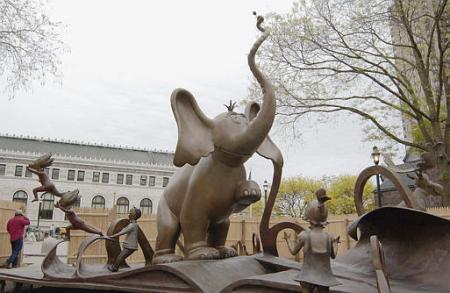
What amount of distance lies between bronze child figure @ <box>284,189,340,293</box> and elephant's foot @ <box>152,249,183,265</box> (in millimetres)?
997

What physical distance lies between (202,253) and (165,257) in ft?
0.80

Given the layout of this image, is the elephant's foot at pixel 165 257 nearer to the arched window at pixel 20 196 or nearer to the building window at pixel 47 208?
the building window at pixel 47 208

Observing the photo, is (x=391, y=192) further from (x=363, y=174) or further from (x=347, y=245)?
(x=363, y=174)

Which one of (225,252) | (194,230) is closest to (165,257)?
(194,230)

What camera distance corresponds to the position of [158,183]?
1778 inches

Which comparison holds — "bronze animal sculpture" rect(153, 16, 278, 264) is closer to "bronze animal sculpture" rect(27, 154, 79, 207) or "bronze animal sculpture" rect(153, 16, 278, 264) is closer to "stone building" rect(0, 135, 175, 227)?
"bronze animal sculpture" rect(27, 154, 79, 207)

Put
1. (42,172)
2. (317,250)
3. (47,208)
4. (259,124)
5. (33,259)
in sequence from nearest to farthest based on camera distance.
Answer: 1. (317,250)
2. (259,124)
3. (42,172)
4. (33,259)
5. (47,208)

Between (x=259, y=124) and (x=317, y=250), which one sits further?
(x=259, y=124)

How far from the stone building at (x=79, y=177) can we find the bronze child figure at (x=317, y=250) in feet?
131

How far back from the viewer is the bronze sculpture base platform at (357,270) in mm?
1505

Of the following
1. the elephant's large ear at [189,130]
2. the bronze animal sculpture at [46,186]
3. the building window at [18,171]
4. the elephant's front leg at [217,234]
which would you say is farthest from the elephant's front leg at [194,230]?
the building window at [18,171]

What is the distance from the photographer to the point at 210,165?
7.76 feet

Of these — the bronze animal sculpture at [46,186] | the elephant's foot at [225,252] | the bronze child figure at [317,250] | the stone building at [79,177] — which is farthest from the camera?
the stone building at [79,177]

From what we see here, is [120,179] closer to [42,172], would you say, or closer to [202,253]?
[42,172]
